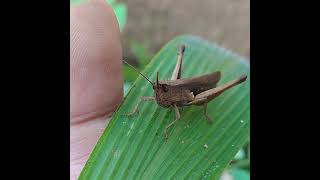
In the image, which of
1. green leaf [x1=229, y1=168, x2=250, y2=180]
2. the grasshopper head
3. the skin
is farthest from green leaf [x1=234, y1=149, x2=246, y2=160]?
the skin

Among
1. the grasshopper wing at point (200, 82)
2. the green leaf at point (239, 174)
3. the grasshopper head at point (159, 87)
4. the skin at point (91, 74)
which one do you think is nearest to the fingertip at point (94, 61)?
the skin at point (91, 74)

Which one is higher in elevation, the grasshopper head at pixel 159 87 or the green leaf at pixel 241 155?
the grasshopper head at pixel 159 87

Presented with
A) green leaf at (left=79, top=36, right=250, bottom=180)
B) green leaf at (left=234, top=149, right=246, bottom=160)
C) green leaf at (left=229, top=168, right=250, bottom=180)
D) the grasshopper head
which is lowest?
green leaf at (left=229, top=168, right=250, bottom=180)

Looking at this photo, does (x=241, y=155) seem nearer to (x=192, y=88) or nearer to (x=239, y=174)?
(x=239, y=174)

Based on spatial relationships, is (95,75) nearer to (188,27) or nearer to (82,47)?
(82,47)

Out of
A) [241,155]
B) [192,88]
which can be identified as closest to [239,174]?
[241,155]

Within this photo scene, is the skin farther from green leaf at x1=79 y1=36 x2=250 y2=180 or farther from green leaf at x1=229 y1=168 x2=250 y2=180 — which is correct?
green leaf at x1=229 y1=168 x2=250 y2=180

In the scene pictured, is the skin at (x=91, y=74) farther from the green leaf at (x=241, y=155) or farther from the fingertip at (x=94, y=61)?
the green leaf at (x=241, y=155)
